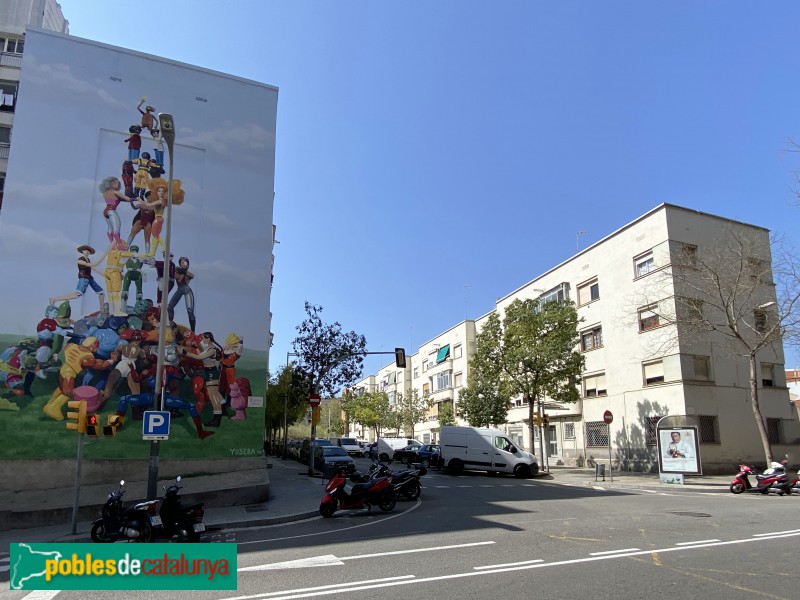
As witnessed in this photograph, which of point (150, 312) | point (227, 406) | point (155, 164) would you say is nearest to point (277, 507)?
point (227, 406)

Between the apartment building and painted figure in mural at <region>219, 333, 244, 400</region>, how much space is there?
1025 cm

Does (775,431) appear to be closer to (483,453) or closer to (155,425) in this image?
(483,453)

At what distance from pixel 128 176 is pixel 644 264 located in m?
25.3

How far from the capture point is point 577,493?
1823 cm

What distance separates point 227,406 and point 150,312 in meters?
4.18

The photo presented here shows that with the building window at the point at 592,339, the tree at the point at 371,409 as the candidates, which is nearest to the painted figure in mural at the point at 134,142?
the building window at the point at 592,339

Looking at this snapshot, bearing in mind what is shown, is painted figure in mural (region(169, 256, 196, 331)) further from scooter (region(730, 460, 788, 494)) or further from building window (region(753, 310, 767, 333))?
Answer: building window (region(753, 310, 767, 333))

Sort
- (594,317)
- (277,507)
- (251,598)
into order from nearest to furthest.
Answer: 1. (251,598)
2. (277,507)
3. (594,317)

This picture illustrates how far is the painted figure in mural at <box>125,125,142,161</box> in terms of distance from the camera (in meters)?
20.0

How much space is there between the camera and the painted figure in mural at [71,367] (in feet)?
57.6

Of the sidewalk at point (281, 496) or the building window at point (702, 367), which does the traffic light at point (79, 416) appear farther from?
the building window at point (702, 367)

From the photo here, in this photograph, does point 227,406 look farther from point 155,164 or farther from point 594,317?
point 594,317

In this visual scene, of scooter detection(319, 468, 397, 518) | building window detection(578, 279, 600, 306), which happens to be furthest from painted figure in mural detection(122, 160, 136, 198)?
building window detection(578, 279, 600, 306)

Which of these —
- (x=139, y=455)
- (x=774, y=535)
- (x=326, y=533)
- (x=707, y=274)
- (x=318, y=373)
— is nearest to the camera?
(x=774, y=535)
